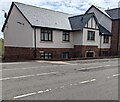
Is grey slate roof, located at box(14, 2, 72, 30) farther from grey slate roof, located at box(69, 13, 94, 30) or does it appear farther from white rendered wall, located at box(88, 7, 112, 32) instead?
white rendered wall, located at box(88, 7, 112, 32)

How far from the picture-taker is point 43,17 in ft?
93.6

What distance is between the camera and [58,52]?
28.9 meters

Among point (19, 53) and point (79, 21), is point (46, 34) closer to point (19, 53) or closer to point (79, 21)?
point (19, 53)

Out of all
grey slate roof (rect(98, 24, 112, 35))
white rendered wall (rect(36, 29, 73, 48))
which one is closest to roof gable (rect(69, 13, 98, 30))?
white rendered wall (rect(36, 29, 73, 48))

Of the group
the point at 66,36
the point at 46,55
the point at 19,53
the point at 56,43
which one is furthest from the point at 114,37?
the point at 19,53

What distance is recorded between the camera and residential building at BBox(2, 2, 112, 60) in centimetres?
2602

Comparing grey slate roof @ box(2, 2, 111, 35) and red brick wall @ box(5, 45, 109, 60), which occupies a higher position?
grey slate roof @ box(2, 2, 111, 35)

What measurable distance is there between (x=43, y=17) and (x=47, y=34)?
3.00m

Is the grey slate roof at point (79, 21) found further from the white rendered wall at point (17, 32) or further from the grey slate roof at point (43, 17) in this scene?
the white rendered wall at point (17, 32)

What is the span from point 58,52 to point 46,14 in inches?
245

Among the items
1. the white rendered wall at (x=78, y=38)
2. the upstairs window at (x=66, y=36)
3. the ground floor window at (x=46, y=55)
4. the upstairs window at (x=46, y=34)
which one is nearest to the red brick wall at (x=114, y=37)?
the white rendered wall at (x=78, y=38)

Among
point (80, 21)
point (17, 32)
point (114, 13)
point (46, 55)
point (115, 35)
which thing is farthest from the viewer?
point (114, 13)

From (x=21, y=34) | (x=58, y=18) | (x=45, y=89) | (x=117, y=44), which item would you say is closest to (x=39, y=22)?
(x=21, y=34)

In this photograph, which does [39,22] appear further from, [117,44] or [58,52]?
[117,44]
